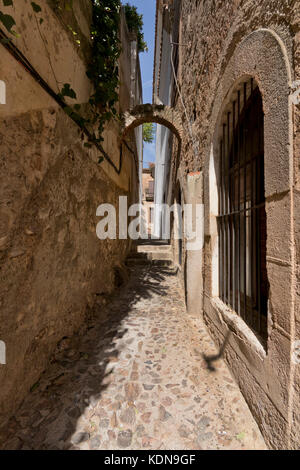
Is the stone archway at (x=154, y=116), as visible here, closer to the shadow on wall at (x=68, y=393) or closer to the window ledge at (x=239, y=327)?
the window ledge at (x=239, y=327)

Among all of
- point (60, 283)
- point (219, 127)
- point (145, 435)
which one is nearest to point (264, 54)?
point (219, 127)

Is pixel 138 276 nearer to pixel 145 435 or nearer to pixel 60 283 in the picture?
pixel 60 283

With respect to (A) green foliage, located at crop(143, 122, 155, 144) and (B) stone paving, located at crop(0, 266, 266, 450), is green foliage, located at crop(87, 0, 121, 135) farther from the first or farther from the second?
(A) green foliage, located at crop(143, 122, 155, 144)

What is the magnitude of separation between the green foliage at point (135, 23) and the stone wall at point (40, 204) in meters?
3.68

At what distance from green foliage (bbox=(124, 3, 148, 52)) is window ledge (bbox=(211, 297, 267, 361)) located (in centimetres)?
711

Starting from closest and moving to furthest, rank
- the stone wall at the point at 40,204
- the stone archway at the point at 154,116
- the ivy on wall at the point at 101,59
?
the stone wall at the point at 40,204 < the ivy on wall at the point at 101,59 < the stone archway at the point at 154,116

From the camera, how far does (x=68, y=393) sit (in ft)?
5.47

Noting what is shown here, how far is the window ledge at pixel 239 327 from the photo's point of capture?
4.81 feet

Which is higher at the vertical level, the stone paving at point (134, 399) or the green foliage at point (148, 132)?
the green foliage at point (148, 132)

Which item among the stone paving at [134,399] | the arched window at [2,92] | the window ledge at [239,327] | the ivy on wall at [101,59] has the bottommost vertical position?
the stone paving at [134,399]

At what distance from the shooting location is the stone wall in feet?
4.60

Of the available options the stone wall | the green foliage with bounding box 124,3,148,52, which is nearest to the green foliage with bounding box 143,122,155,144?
the green foliage with bounding box 124,3,148,52

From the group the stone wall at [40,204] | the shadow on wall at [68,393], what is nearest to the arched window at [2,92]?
the stone wall at [40,204]

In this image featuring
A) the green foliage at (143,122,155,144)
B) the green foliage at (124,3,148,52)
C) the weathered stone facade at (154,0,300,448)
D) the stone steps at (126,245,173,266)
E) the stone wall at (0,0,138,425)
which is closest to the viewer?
the weathered stone facade at (154,0,300,448)
